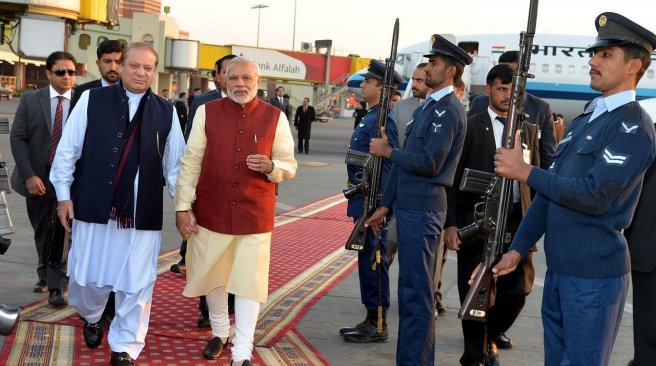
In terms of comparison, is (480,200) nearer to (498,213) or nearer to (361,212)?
(361,212)

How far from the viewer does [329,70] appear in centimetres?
7788

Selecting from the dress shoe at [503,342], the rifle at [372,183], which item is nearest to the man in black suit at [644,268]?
the dress shoe at [503,342]

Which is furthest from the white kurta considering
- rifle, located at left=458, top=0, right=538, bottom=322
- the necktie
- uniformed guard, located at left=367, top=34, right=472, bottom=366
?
rifle, located at left=458, top=0, right=538, bottom=322

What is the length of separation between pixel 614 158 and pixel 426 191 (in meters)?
1.94

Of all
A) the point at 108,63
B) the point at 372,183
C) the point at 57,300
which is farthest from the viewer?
the point at 57,300

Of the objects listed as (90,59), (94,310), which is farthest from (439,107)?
(90,59)

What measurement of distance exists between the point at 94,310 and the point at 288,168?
1.55 metres

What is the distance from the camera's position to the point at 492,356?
6035 mm

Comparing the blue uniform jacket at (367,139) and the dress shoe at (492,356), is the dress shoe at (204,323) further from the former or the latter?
the dress shoe at (492,356)

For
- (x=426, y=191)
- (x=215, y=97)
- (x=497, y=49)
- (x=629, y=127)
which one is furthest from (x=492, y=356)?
(x=497, y=49)

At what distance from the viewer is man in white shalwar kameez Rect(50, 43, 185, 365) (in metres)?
5.50

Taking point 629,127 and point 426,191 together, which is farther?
point 426,191

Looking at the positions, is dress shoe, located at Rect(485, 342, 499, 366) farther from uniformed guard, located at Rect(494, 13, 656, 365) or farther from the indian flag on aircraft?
the indian flag on aircraft

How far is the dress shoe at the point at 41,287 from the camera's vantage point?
7488mm
